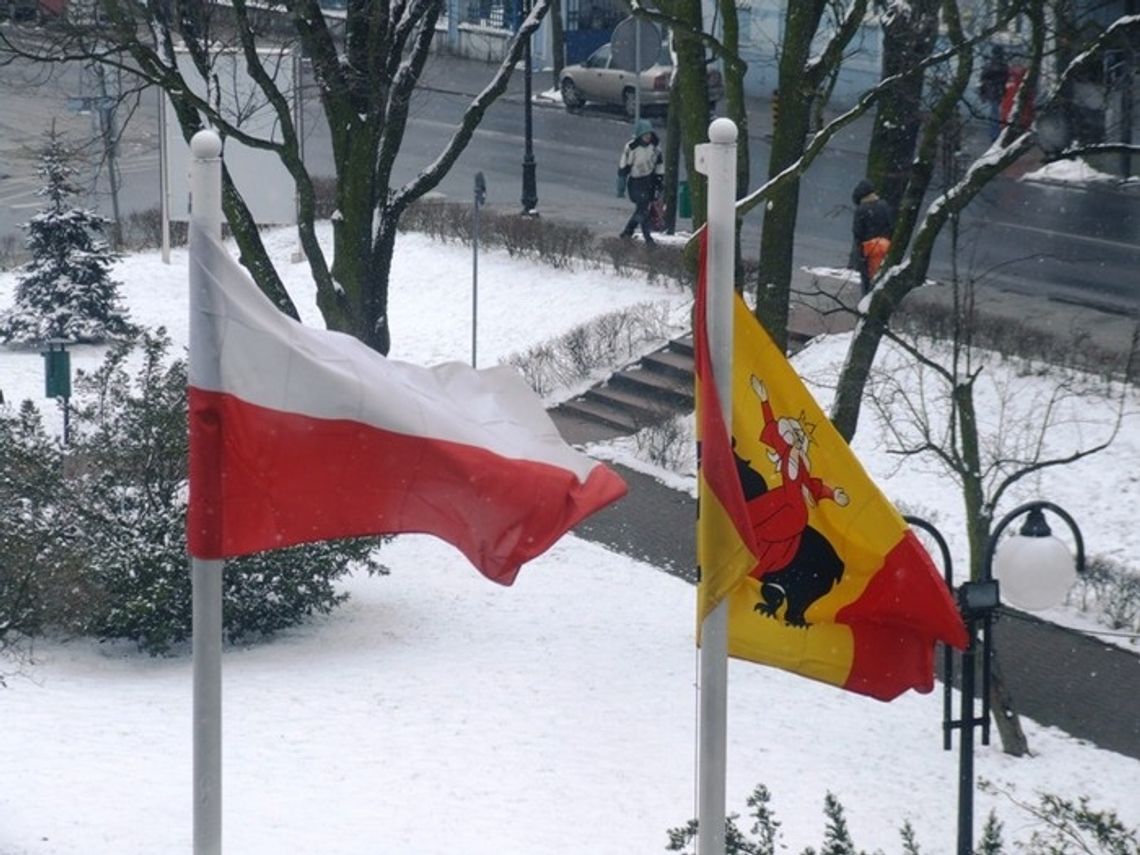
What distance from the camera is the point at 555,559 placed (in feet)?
55.2

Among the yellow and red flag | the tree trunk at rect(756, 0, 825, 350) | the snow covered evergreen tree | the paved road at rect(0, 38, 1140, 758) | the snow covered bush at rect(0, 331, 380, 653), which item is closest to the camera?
the yellow and red flag

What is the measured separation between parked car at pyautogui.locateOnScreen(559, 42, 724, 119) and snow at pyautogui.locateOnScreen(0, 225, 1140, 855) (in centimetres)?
2507

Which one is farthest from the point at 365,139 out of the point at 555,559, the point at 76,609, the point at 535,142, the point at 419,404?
the point at 535,142

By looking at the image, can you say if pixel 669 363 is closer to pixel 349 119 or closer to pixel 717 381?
pixel 349 119

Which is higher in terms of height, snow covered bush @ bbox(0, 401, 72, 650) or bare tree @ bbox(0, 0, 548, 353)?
bare tree @ bbox(0, 0, 548, 353)

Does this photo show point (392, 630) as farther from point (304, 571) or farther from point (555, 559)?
point (555, 559)

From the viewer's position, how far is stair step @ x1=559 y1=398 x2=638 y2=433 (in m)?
21.0

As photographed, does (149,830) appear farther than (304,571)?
No

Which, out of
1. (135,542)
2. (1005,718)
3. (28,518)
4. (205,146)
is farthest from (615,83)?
(205,146)

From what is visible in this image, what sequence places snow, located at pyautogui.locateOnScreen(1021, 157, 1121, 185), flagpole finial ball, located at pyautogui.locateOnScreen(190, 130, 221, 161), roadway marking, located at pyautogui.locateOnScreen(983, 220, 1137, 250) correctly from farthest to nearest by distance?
snow, located at pyautogui.locateOnScreen(1021, 157, 1121, 185) < roadway marking, located at pyautogui.locateOnScreen(983, 220, 1137, 250) < flagpole finial ball, located at pyautogui.locateOnScreen(190, 130, 221, 161)

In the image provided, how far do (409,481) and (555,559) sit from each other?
30.9 feet

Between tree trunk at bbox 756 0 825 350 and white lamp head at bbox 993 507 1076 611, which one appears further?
tree trunk at bbox 756 0 825 350

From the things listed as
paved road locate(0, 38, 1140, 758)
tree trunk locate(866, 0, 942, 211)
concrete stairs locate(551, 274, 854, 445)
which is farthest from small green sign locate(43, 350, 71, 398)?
tree trunk locate(866, 0, 942, 211)

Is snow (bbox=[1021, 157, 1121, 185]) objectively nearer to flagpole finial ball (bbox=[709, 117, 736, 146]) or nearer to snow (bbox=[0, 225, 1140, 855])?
snow (bbox=[0, 225, 1140, 855])
